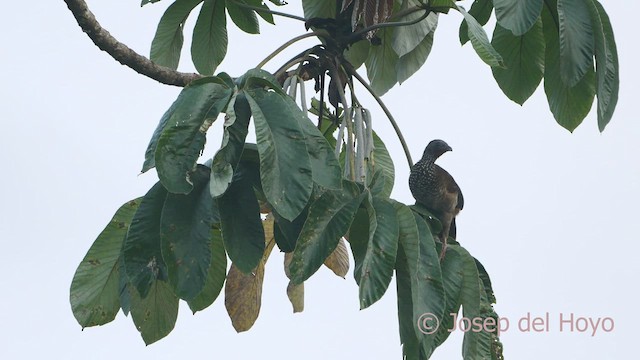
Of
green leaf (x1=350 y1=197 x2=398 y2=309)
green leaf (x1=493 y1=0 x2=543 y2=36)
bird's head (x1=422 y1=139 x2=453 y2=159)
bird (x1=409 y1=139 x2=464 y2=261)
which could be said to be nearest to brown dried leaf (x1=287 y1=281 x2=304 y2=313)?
bird (x1=409 y1=139 x2=464 y2=261)

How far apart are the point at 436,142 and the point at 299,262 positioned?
1.20m

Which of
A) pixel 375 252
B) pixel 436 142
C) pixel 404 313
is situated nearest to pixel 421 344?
pixel 404 313

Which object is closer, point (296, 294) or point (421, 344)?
point (421, 344)

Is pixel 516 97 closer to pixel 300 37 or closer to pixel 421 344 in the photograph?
pixel 300 37

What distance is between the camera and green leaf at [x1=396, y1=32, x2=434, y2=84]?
3451 millimetres

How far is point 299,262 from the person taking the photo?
2.06m

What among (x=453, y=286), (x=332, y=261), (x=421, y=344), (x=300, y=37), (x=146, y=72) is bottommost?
(x=421, y=344)

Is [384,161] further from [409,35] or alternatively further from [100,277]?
[100,277]

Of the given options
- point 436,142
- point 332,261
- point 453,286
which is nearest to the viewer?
point 453,286

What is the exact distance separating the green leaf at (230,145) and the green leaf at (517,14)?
66 centimetres

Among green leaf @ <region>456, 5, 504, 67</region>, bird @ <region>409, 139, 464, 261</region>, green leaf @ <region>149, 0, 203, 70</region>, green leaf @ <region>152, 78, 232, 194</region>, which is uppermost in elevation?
green leaf @ <region>149, 0, 203, 70</region>

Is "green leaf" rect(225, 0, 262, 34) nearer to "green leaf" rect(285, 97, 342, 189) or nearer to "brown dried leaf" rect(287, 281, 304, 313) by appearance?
"brown dried leaf" rect(287, 281, 304, 313)

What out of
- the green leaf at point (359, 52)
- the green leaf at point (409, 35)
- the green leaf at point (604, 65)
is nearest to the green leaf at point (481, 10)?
the green leaf at point (409, 35)

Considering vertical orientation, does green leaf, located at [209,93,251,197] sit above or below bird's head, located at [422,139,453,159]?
below
